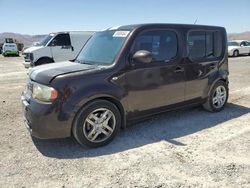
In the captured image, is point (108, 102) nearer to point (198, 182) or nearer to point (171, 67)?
point (171, 67)

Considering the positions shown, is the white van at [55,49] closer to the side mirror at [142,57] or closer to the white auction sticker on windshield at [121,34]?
the white auction sticker on windshield at [121,34]

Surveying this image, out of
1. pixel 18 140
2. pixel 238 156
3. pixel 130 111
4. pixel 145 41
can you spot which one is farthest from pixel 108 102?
pixel 238 156

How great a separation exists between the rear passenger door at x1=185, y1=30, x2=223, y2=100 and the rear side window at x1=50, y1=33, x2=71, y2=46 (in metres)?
9.23

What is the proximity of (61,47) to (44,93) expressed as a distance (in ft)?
32.9

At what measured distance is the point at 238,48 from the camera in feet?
85.7

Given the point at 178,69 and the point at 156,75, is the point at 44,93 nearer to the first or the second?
the point at 156,75

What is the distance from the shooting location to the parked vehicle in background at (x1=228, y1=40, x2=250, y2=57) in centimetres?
2584

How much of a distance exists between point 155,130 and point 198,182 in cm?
A: 180

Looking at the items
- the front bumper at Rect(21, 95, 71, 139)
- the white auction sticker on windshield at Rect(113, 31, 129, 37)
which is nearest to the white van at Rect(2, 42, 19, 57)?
the white auction sticker on windshield at Rect(113, 31, 129, 37)

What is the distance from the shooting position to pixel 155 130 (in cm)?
508

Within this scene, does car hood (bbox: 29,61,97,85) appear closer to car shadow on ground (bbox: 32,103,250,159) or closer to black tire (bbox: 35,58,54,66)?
car shadow on ground (bbox: 32,103,250,159)

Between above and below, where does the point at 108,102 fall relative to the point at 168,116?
above

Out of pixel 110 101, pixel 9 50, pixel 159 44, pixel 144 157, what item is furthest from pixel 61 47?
pixel 9 50

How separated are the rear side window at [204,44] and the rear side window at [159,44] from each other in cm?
47
